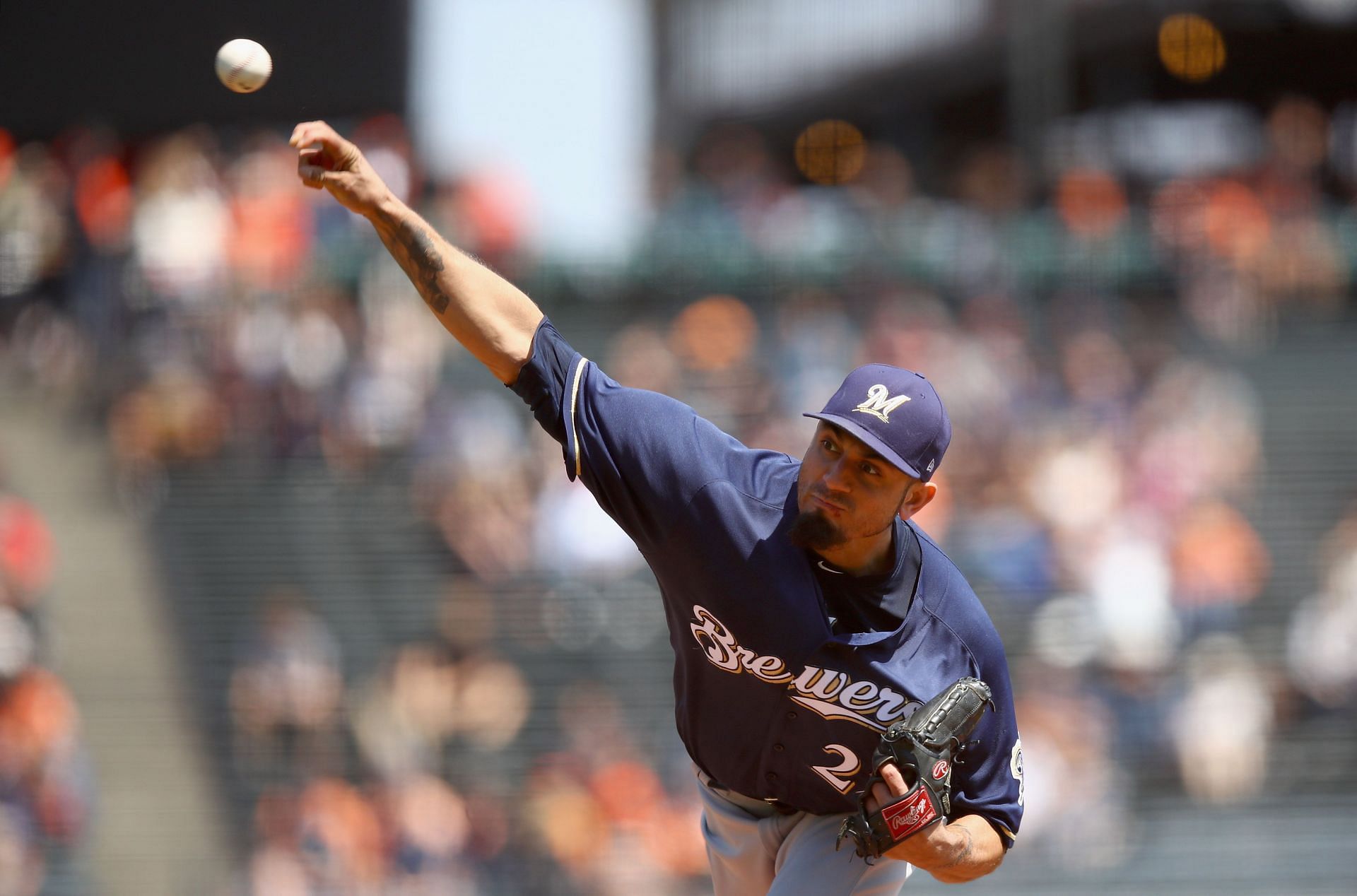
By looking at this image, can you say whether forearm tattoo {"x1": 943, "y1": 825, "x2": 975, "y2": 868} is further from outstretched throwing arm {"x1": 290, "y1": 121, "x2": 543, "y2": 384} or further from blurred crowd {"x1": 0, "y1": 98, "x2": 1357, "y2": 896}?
blurred crowd {"x1": 0, "y1": 98, "x2": 1357, "y2": 896}

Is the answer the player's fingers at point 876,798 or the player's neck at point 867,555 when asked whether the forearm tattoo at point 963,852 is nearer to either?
the player's fingers at point 876,798

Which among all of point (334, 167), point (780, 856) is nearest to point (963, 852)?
point (780, 856)

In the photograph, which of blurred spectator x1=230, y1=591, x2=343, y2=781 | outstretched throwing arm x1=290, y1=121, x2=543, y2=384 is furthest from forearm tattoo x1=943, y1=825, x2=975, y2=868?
blurred spectator x1=230, y1=591, x2=343, y2=781

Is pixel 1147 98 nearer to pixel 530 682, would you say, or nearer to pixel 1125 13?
pixel 1125 13

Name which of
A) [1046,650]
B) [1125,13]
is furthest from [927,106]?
[1046,650]

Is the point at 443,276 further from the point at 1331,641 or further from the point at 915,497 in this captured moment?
the point at 1331,641

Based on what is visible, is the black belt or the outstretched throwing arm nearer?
the outstretched throwing arm

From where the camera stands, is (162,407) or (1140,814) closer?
(1140,814)

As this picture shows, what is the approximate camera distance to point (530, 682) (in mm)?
9531

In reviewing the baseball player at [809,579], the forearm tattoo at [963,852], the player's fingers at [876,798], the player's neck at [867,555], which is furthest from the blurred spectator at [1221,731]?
the player's fingers at [876,798]

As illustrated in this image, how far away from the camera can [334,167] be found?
3410 millimetres

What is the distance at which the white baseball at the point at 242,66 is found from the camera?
3615 millimetres

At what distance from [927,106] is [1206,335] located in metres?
6.48

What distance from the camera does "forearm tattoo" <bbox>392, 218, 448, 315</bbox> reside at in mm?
3459
